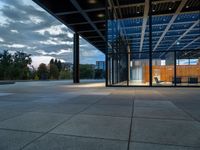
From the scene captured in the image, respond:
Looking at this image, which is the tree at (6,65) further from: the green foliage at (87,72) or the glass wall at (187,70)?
the glass wall at (187,70)

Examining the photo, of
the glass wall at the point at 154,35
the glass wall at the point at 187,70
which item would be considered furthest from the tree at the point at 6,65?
the glass wall at the point at 187,70

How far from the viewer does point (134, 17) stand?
19.3m

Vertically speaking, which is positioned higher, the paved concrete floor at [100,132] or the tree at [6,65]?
the tree at [6,65]

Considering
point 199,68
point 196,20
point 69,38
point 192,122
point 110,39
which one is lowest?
point 192,122

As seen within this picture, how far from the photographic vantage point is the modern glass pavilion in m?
16.5

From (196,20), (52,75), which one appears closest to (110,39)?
(196,20)

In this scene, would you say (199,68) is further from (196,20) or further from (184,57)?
(196,20)

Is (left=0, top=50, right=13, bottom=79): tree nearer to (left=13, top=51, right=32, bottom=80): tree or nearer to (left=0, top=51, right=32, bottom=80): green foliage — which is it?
(left=0, top=51, right=32, bottom=80): green foliage

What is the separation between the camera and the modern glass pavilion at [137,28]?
54.3 ft

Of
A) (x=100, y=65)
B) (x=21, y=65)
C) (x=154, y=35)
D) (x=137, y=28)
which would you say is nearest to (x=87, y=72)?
(x=100, y=65)

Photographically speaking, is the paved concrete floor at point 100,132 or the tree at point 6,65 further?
the tree at point 6,65

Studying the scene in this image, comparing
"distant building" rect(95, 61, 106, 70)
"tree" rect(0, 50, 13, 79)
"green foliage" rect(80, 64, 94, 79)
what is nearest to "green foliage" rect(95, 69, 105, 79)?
"distant building" rect(95, 61, 106, 70)

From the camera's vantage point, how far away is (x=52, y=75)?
51812 millimetres

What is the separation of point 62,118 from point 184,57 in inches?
696
